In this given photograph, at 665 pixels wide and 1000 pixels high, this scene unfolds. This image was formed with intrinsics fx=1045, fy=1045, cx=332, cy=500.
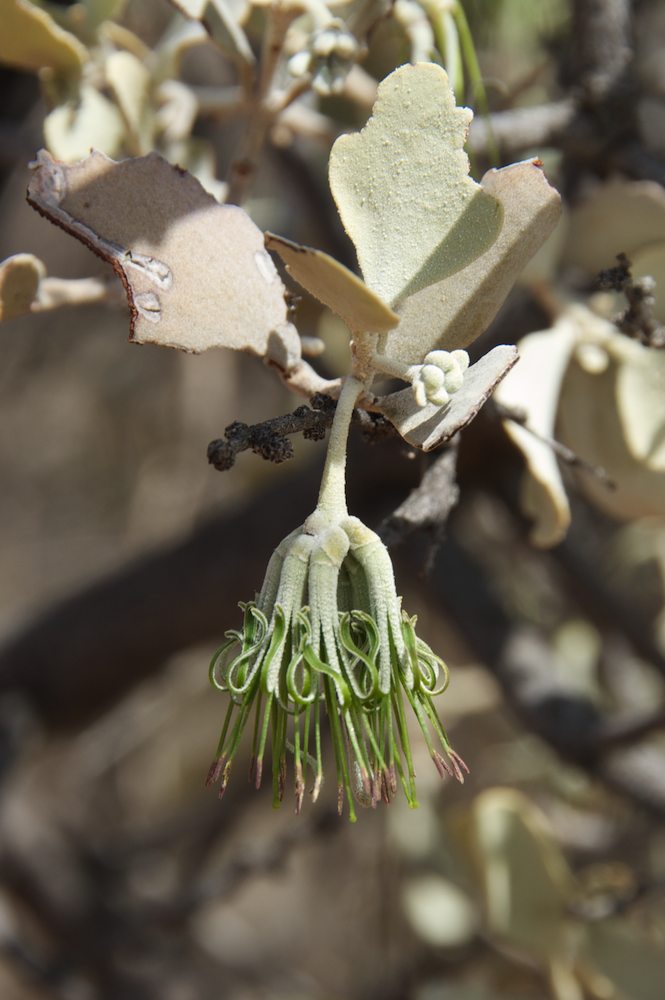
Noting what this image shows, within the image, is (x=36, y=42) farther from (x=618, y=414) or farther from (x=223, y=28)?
(x=618, y=414)

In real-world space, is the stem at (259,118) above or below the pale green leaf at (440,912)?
above

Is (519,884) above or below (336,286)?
below

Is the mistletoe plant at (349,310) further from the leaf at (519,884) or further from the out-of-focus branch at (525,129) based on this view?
the leaf at (519,884)

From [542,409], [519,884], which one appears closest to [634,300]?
[542,409]

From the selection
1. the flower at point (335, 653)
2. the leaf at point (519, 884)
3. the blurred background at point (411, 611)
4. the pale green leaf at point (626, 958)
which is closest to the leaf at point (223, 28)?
the blurred background at point (411, 611)

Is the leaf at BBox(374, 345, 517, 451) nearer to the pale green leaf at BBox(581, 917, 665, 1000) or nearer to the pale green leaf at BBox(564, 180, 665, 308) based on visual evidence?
the pale green leaf at BBox(564, 180, 665, 308)

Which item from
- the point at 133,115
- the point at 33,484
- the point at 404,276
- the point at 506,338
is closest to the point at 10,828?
the point at 506,338
